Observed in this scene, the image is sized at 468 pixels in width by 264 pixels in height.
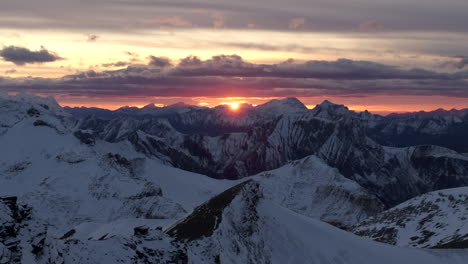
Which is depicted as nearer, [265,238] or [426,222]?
[265,238]

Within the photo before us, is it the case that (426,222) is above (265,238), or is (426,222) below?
below

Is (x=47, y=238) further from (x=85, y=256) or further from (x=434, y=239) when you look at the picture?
(x=434, y=239)

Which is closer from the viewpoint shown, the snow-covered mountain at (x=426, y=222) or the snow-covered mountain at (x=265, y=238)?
the snow-covered mountain at (x=265, y=238)

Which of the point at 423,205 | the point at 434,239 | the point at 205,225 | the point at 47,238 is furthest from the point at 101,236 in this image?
the point at 423,205

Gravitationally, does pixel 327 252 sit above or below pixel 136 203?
above

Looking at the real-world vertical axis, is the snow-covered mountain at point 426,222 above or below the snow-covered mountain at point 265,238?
below

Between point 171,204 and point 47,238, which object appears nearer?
point 47,238

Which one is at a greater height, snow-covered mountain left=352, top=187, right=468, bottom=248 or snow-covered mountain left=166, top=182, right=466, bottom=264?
snow-covered mountain left=166, top=182, right=466, bottom=264

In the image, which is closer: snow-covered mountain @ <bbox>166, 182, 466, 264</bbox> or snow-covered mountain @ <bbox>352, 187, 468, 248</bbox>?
snow-covered mountain @ <bbox>166, 182, 466, 264</bbox>
